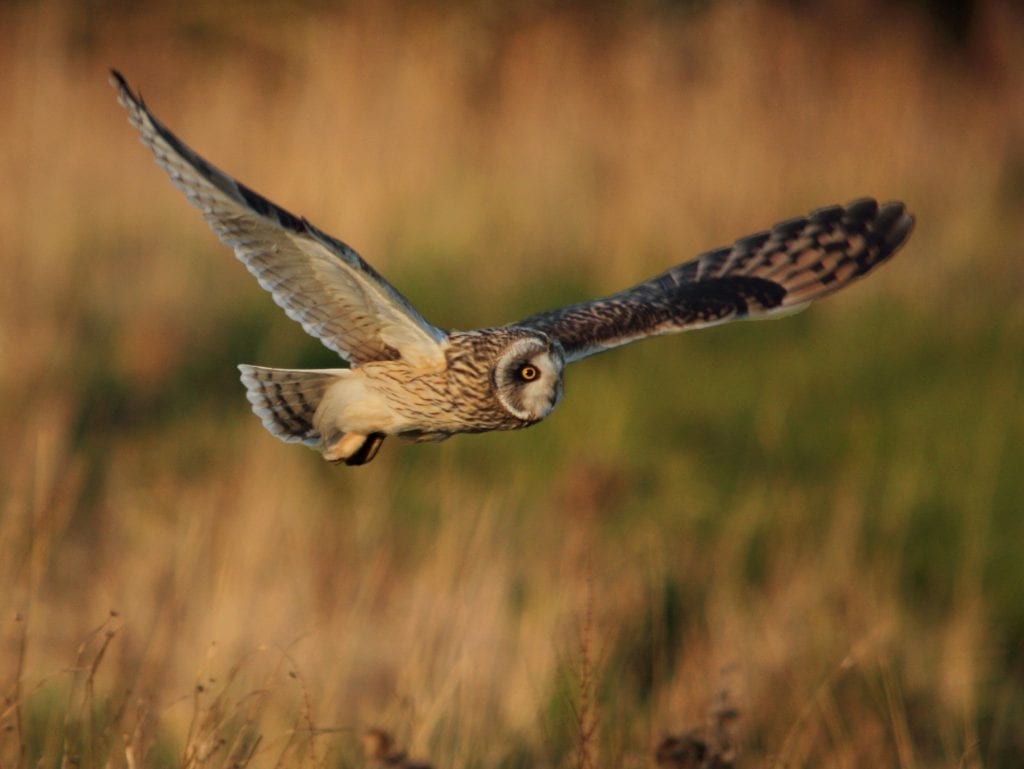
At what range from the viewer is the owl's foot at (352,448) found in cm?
391

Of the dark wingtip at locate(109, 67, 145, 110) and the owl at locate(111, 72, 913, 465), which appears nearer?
the dark wingtip at locate(109, 67, 145, 110)

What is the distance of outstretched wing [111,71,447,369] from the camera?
3.27m

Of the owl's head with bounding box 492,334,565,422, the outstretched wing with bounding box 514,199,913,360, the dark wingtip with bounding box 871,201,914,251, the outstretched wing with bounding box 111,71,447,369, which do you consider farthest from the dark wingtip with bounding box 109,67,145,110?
the dark wingtip with bounding box 871,201,914,251

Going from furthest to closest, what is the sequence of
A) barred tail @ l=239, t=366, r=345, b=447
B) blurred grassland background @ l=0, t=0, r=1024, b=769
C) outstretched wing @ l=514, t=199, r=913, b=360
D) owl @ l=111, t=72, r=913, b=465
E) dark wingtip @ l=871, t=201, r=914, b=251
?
dark wingtip @ l=871, t=201, r=914, b=251, blurred grassland background @ l=0, t=0, r=1024, b=769, outstretched wing @ l=514, t=199, r=913, b=360, barred tail @ l=239, t=366, r=345, b=447, owl @ l=111, t=72, r=913, b=465

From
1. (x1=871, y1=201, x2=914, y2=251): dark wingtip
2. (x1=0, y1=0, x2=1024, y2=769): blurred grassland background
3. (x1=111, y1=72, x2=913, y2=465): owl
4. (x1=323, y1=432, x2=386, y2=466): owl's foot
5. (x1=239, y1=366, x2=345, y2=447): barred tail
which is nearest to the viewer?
(x1=111, y1=72, x2=913, y2=465): owl

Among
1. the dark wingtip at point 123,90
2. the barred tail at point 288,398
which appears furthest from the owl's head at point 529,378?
the dark wingtip at point 123,90

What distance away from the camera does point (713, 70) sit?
9.48m

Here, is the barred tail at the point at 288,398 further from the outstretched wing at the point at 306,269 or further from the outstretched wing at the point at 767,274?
the outstretched wing at the point at 767,274

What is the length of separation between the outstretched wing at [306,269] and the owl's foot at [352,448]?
0.58 feet

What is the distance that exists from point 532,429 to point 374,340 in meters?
3.27

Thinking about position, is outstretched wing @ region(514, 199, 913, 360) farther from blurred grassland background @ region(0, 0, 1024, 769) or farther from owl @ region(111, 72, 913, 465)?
blurred grassland background @ region(0, 0, 1024, 769)

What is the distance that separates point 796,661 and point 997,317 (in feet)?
10.5

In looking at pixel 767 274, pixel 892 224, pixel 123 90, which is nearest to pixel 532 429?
pixel 767 274

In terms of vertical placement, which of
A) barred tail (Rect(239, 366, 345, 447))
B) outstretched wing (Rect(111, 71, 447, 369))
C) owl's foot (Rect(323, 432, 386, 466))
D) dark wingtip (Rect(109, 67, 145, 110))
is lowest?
owl's foot (Rect(323, 432, 386, 466))
